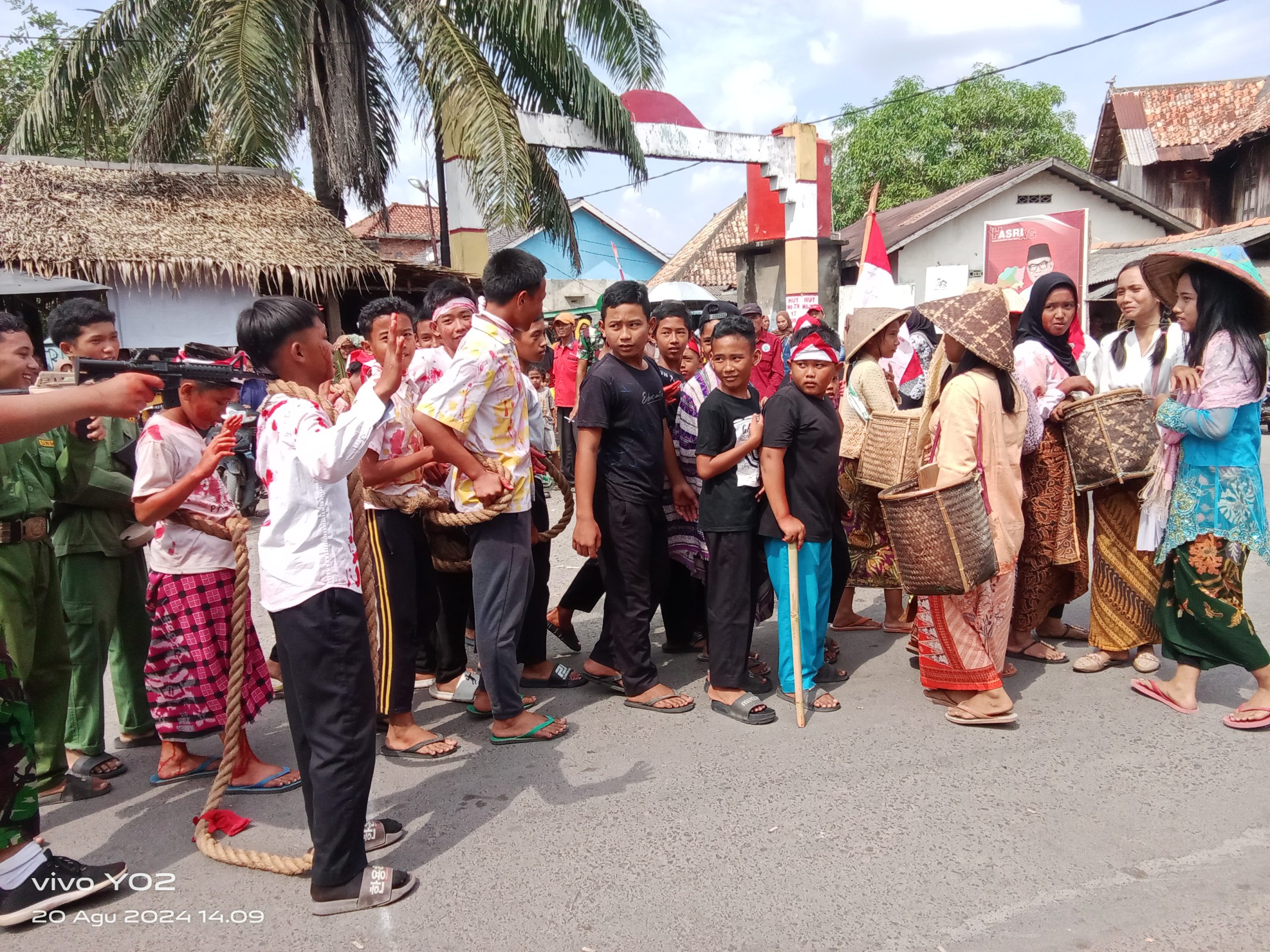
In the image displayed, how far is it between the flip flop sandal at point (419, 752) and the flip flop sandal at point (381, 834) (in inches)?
23.0

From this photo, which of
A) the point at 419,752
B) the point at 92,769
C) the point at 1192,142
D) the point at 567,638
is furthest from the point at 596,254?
the point at 92,769

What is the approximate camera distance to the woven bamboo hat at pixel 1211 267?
3.51 m

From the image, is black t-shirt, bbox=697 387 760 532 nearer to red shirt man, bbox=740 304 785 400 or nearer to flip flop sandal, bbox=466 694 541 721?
flip flop sandal, bbox=466 694 541 721

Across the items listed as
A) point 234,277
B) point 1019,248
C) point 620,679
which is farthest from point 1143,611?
point 1019,248

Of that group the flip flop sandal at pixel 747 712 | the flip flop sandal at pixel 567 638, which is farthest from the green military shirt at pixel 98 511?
the flip flop sandal at pixel 747 712

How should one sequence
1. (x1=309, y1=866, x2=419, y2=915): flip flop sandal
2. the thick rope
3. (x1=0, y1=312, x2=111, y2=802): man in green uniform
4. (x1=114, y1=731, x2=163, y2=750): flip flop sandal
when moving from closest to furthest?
(x1=309, y1=866, x2=419, y2=915): flip flop sandal
the thick rope
(x1=0, y1=312, x2=111, y2=802): man in green uniform
(x1=114, y1=731, x2=163, y2=750): flip flop sandal

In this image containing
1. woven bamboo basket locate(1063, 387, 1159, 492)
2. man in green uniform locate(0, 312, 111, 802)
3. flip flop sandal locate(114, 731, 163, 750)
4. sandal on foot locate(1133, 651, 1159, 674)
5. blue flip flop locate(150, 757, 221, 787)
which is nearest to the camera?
man in green uniform locate(0, 312, 111, 802)

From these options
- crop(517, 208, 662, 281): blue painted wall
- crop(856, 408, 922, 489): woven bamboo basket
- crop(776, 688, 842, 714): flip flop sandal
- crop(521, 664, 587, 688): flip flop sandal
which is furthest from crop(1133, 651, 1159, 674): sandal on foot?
crop(517, 208, 662, 281): blue painted wall

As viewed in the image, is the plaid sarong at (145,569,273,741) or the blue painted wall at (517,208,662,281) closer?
the plaid sarong at (145,569,273,741)

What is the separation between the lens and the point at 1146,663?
4168 mm

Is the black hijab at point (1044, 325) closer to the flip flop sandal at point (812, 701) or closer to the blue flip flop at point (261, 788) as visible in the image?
the flip flop sandal at point (812, 701)

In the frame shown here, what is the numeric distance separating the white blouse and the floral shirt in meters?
2.88

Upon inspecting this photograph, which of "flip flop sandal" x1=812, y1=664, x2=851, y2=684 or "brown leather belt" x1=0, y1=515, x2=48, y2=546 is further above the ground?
"brown leather belt" x1=0, y1=515, x2=48, y2=546

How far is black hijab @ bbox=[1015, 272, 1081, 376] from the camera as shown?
431 cm
